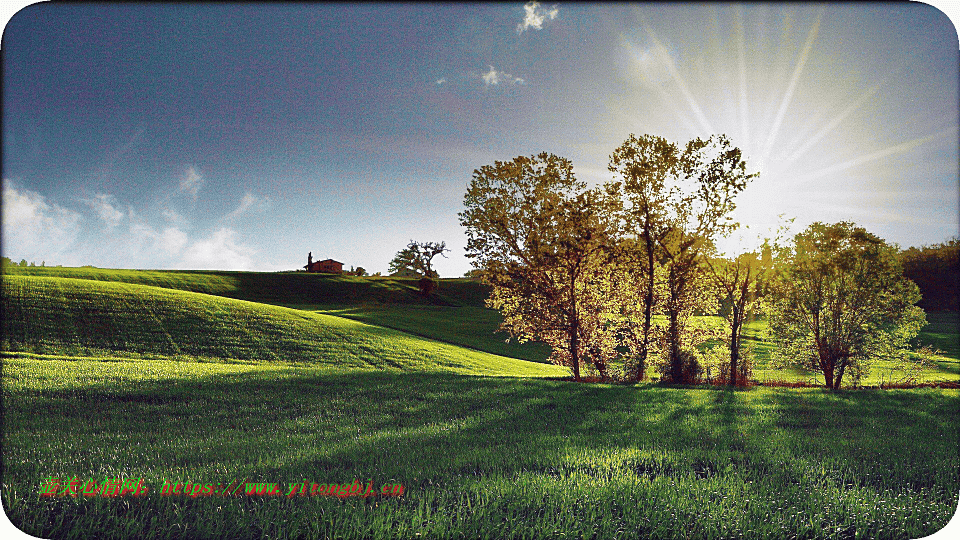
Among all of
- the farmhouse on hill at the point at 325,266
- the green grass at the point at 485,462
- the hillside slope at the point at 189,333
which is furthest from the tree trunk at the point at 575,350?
the farmhouse on hill at the point at 325,266

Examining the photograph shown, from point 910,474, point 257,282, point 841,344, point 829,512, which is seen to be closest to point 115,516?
point 829,512

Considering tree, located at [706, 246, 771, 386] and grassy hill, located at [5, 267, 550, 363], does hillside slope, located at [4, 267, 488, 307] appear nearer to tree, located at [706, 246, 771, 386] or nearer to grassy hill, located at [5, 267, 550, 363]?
grassy hill, located at [5, 267, 550, 363]

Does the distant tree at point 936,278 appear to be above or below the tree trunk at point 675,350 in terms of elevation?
above

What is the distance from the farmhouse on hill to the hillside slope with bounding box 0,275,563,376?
146 ft

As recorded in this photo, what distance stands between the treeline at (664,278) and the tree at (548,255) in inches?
1.6

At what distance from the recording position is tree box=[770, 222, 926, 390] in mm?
15094

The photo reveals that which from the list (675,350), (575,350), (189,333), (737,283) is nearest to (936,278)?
(737,283)

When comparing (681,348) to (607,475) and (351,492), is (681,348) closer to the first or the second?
(607,475)

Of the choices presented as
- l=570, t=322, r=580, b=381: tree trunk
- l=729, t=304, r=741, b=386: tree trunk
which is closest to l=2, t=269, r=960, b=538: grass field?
l=729, t=304, r=741, b=386: tree trunk

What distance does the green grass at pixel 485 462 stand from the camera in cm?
302

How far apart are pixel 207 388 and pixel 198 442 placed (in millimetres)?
4933

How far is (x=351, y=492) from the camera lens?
11.3ft

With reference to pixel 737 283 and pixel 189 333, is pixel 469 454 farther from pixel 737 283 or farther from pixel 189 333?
pixel 189 333

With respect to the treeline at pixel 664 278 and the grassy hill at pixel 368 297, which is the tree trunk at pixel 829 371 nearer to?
the treeline at pixel 664 278
